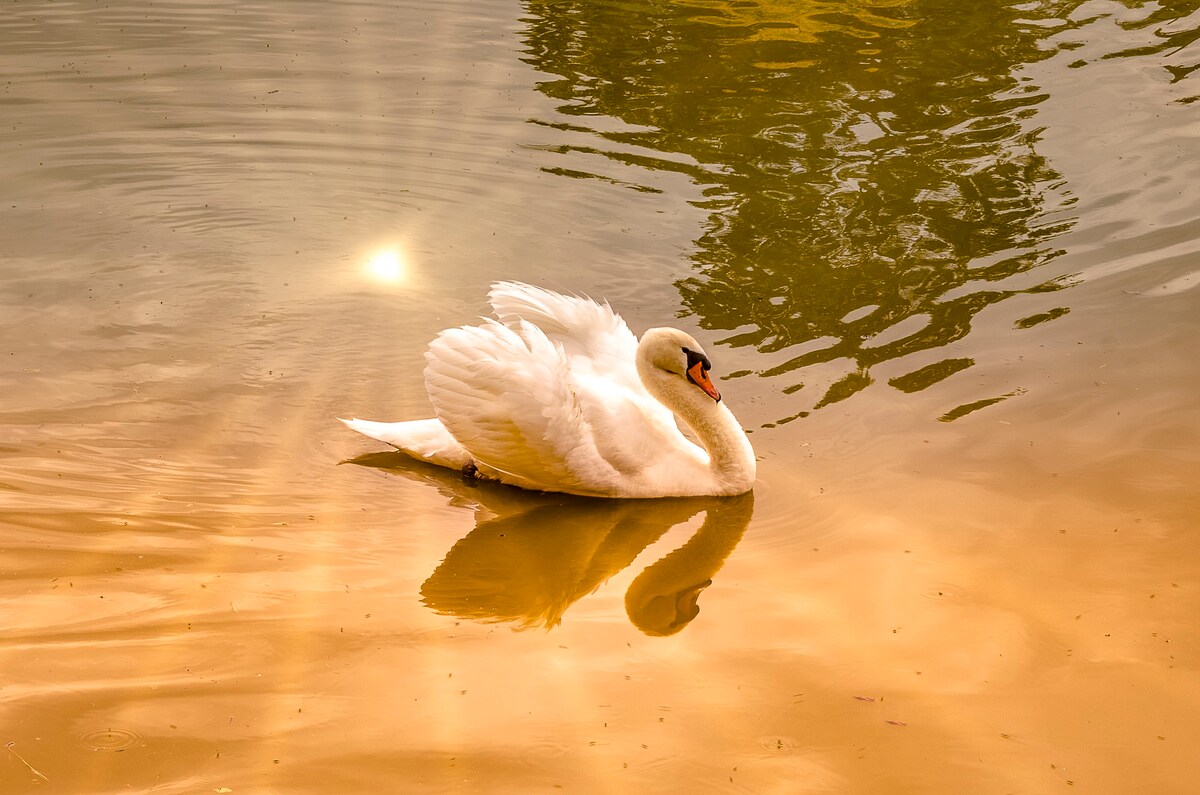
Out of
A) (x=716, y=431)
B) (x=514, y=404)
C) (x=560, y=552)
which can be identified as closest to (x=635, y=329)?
(x=716, y=431)

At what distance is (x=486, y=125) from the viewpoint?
447 inches

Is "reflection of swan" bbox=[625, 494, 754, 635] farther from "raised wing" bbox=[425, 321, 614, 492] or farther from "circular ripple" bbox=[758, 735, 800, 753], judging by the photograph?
"circular ripple" bbox=[758, 735, 800, 753]

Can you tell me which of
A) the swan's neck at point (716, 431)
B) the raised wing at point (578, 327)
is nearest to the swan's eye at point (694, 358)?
the swan's neck at point (716, 431)

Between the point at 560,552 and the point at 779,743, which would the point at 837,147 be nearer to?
the point at 560,552

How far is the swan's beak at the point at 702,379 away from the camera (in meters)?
6.33

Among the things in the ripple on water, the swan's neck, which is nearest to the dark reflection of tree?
the swan's neck

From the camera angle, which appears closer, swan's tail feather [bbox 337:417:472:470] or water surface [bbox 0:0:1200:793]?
water surface [bbox 0:0:1200:793]

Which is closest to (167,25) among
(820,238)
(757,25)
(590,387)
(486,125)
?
(486,125)

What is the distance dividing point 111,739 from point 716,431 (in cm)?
333

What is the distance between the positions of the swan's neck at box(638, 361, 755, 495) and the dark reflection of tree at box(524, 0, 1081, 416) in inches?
37.0

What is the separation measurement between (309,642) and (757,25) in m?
11.2

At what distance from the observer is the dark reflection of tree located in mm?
8242

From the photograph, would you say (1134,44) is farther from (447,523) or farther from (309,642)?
(309,642)

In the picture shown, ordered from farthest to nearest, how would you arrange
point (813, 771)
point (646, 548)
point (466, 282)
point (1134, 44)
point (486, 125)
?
point (1134, 44) → point (486, 125) → point (466, 282) → point (646, 548) → point (813, 771)
